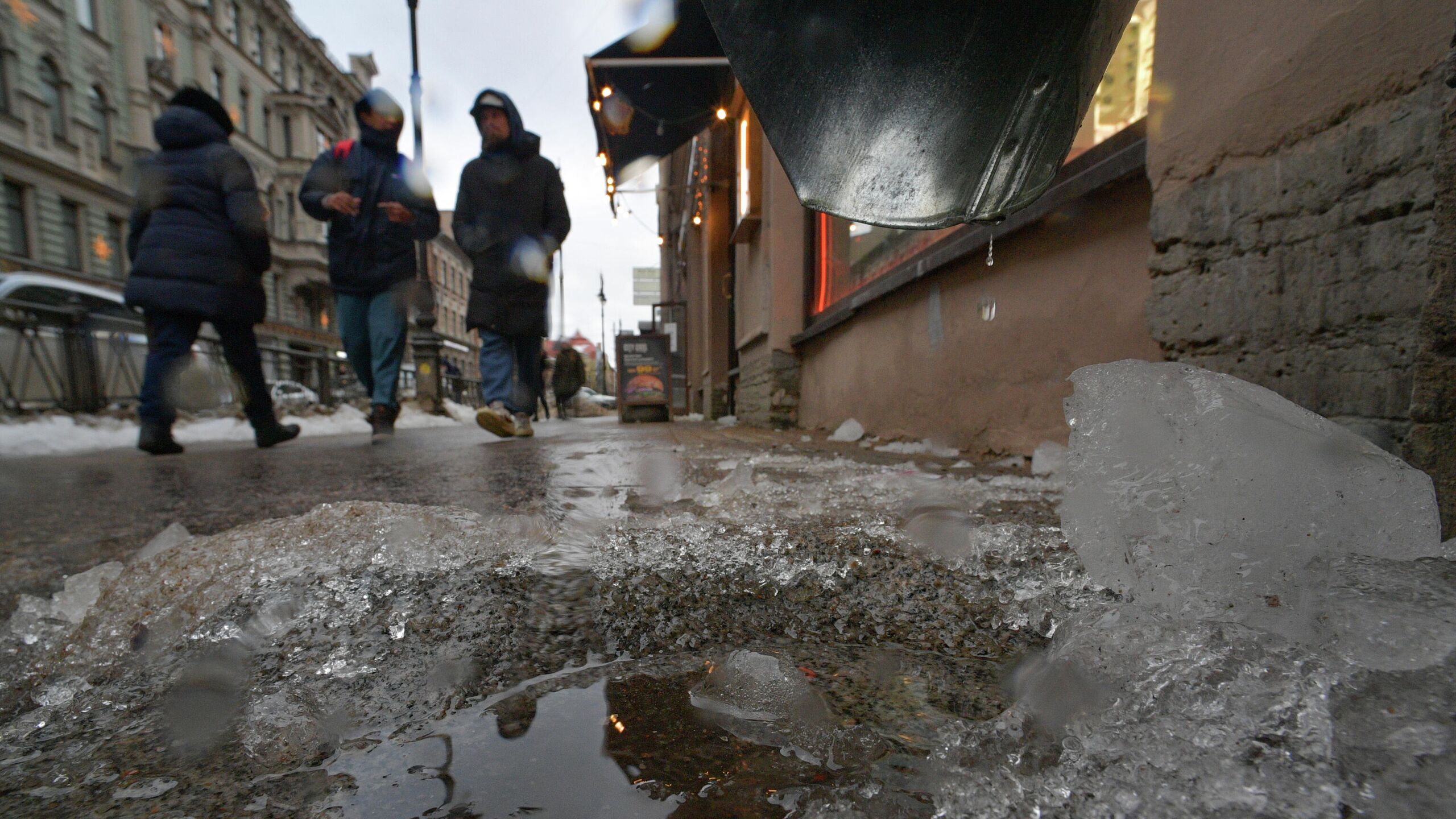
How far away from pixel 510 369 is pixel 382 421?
0.97 metres

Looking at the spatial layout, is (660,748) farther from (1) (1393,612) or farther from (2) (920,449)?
(2) (920,449)

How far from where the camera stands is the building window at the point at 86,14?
17016mm

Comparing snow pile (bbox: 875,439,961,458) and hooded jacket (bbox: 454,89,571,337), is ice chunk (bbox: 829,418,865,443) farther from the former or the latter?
hooded jacket (bbox: 454,89,571,337)

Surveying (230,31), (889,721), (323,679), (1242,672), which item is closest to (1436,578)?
(1242,672)

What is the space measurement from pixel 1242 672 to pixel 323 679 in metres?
1.03

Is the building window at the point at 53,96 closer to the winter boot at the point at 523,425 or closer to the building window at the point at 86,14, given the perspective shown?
the building window at the point at 86,14

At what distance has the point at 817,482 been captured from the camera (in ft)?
6.94

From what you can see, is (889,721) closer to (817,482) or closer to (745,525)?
(745,525)

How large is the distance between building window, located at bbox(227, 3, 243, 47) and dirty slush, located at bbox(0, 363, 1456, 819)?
31.9 m

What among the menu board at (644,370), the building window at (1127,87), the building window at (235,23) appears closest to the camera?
the building window at (1127,87)

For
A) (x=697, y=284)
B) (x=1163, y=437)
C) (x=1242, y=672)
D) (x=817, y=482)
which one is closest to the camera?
(x=1242, y=672)

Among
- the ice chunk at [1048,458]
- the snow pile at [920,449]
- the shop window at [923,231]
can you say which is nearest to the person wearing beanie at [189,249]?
the shop window at [923,231]

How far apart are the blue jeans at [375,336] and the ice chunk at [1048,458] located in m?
3.87

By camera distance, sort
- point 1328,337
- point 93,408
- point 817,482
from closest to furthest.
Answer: point 1328,337 < point 817,482 < point 93,408
